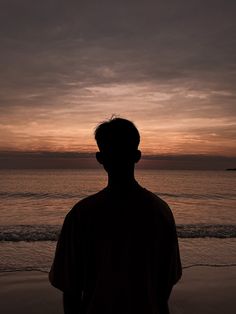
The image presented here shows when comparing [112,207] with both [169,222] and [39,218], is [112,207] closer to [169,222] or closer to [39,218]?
[169,222]

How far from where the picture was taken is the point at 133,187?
1837 millimetres

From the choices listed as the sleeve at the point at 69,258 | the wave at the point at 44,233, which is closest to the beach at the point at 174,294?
the sleeve at the point at 69,258

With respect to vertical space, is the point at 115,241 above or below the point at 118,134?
below

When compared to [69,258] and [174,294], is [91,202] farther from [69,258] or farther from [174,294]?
[174,294]

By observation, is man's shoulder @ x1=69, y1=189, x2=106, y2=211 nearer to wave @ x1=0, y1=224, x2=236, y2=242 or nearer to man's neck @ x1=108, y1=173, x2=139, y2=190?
man's neck @ x1=108, y1=173, x2=139, y2=190

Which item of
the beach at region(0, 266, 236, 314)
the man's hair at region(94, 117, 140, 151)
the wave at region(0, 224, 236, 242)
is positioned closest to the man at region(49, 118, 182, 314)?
the man's hair at region(94, 117, 140, 151)

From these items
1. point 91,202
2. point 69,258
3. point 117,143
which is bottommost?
point 69,258

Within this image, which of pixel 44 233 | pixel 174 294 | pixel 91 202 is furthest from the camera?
pixel 44 233

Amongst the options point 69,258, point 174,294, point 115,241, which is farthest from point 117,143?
point 174,294

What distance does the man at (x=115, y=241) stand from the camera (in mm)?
1799

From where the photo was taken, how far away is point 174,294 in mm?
6570

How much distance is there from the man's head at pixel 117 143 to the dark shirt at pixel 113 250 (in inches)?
6.0

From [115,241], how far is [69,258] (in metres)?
0.26

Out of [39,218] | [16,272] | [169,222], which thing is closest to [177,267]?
[169,222]
